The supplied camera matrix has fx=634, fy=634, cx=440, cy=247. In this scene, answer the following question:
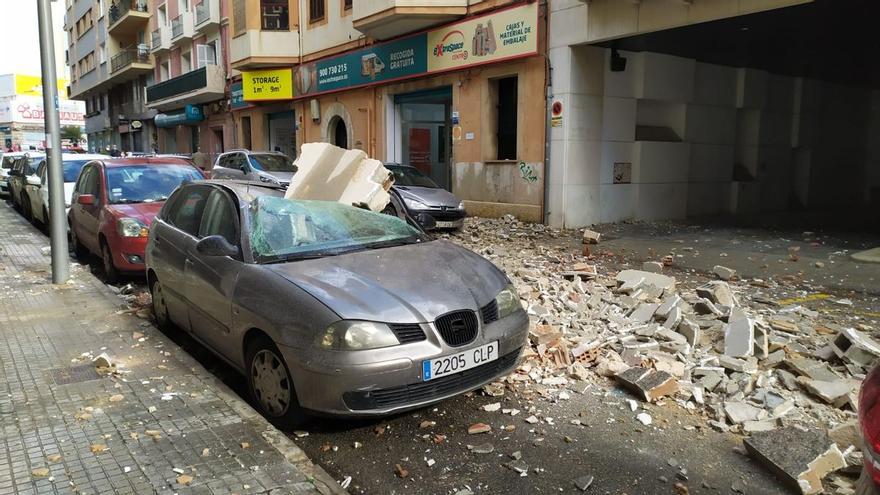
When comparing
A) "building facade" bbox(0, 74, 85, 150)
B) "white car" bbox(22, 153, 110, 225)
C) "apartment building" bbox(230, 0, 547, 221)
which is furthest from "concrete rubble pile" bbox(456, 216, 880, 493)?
"building facade" bbox(0, 74, 85, 150)

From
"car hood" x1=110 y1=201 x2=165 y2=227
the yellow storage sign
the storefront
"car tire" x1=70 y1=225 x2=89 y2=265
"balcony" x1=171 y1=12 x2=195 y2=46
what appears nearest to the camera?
"car hood" x1=110 y1=201 x2=165 y2=227

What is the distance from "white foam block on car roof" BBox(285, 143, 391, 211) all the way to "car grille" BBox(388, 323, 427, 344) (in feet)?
5.90

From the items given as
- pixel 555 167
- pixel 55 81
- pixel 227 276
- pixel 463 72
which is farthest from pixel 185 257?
pixel 463 72

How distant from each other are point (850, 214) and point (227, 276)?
18255 mm

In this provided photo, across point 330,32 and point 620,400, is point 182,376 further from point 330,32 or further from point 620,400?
point 330,32

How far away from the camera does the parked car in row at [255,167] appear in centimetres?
1535

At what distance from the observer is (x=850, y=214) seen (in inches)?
687

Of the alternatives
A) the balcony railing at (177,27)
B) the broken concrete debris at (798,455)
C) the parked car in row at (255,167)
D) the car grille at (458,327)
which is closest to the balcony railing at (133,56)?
the balcony railing at (177,27)

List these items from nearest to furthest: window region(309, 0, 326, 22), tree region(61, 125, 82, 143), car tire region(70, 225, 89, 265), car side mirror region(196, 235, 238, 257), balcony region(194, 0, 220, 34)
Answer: car side mirror region(196, 235, 238, 257) < car tire region(70, 225, 89, 265) < window region(309, 0, 326, 22) < balcony region(194, 0, 220, 34) < tree region(61, 125, 82, 143)

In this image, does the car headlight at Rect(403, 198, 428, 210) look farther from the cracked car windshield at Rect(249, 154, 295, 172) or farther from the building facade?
the building facade

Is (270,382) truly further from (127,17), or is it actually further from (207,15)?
(127,17)

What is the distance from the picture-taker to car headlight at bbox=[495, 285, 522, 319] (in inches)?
167

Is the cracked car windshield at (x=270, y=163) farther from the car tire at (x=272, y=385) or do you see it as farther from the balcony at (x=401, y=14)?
the car tire at (x=272, y=385)

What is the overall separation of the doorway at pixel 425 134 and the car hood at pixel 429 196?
18.5ft
